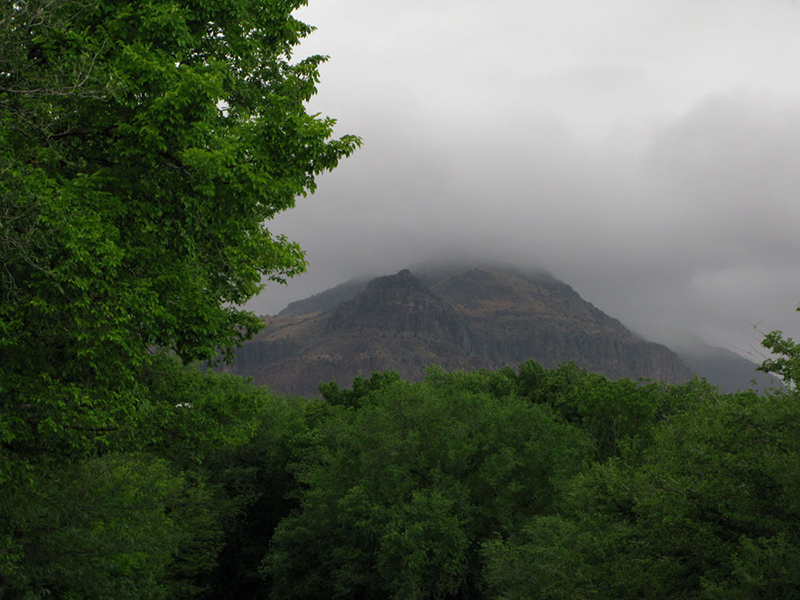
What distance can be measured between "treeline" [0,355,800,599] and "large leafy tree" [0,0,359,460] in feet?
4.53

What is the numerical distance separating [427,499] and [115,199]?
82.7 feet

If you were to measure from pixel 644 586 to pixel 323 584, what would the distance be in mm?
25867

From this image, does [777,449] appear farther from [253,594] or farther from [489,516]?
[253,594]

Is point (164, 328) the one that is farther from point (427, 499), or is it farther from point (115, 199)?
point (427, 499)

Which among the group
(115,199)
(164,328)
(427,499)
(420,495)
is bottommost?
(427,499)

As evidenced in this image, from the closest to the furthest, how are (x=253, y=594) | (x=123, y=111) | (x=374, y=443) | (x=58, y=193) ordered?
(x=58, y=193) < (x=123, y=111) < (x=374, y=443) < (x=253, y=594)

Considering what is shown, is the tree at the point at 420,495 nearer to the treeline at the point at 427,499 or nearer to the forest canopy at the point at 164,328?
the treeline at the point at 427,499

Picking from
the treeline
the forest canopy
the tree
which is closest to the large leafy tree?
the forest canopy

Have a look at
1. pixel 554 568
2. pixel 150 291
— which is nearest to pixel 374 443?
pixel 554 568

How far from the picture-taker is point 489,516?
107 feet

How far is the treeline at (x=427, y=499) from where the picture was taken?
13359mm

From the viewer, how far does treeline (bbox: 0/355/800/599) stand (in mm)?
13359

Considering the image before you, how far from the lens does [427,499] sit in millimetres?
31031

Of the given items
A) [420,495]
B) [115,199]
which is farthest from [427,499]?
[115,199]
